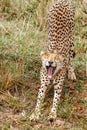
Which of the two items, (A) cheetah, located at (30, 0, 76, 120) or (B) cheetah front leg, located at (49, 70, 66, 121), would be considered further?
(B) cheetah front leg, located at (49, 70, 66, 121)

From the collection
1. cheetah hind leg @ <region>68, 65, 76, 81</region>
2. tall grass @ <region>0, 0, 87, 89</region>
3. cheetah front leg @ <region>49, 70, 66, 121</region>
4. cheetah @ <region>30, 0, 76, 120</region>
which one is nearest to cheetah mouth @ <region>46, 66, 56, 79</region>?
cheetah @ <region>30, 0, 76, 120</region>

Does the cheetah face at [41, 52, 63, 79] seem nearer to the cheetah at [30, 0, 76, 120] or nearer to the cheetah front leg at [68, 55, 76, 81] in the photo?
the cheetah at [30, 0, 76, 120]

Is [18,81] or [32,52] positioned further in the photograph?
[32,52]

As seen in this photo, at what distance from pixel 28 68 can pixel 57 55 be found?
0.99m

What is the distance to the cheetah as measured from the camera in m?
5.20

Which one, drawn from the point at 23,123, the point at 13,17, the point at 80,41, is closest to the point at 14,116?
the point at 23,123

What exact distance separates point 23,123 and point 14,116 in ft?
0.72

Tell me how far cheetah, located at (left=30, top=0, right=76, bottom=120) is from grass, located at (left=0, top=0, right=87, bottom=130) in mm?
106

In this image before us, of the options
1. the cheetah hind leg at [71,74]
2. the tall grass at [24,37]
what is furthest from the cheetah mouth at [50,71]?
the cheetah hind leg at [71,74]

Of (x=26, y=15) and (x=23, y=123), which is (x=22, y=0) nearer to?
(x=26, y=15)

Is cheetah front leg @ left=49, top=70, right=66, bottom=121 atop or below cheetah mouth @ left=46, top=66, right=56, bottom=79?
below

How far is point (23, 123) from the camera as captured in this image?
5.12 meters

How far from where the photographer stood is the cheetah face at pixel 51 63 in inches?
202

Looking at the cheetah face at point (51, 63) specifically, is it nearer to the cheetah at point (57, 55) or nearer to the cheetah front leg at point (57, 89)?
the cheetah at point (57, 55)
